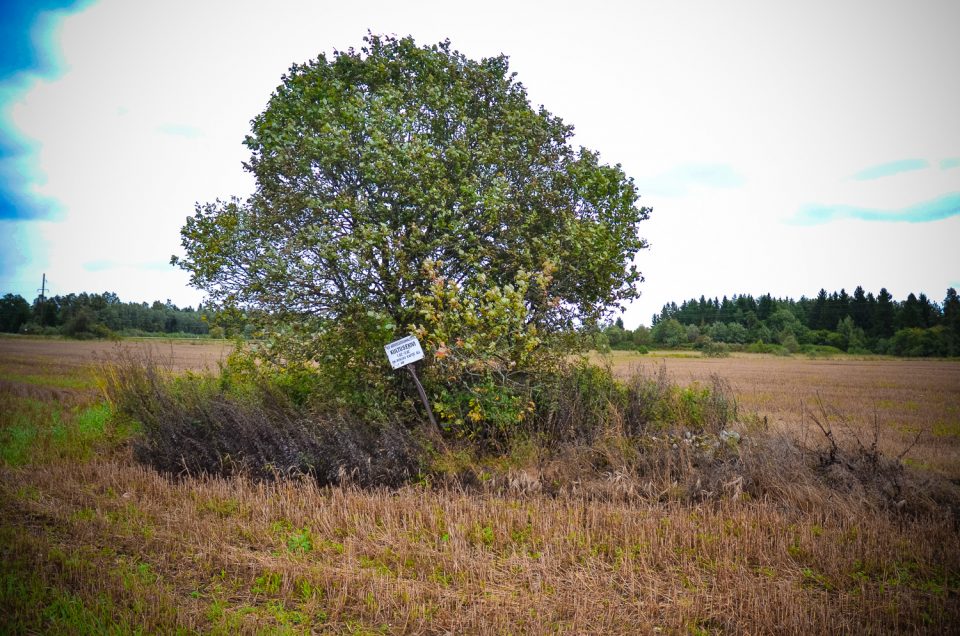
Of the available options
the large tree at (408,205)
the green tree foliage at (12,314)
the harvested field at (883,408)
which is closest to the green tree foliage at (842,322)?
the harvested field at (883,408)

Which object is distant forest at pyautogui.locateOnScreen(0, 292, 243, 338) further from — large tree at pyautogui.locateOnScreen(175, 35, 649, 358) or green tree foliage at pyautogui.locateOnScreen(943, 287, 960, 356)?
green tree foliage at pyautogui.locateOnScreen(943, 287, 960, 356)

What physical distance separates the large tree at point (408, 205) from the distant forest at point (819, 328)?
55.3 m

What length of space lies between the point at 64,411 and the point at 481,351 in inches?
513

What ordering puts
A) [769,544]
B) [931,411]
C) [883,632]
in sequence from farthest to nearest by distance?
[931,411]
[769,544]
[883,632]

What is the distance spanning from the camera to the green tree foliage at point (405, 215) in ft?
30.3

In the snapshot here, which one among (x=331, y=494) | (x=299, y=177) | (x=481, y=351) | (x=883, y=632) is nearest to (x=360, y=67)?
(x=299, y=177)

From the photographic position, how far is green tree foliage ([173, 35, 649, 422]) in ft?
30.3

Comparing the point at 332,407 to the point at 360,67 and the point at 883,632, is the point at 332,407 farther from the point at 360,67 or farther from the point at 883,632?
the point at 883,632

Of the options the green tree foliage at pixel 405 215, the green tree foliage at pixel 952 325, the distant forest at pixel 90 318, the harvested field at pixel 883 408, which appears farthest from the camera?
the distant forest at pixel 90 318

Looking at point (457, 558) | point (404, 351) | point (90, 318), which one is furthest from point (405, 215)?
point (90, 318)

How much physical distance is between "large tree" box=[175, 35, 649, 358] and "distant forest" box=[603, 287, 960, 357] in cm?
5531

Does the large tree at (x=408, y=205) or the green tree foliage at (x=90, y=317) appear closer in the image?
the large tree at (x=408, y=205)

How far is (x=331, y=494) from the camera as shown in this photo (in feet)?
25.6

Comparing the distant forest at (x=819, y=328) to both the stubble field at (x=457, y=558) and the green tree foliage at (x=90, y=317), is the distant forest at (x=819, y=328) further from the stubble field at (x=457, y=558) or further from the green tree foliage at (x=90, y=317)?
the green tree foliage at (x=90, y=317)
